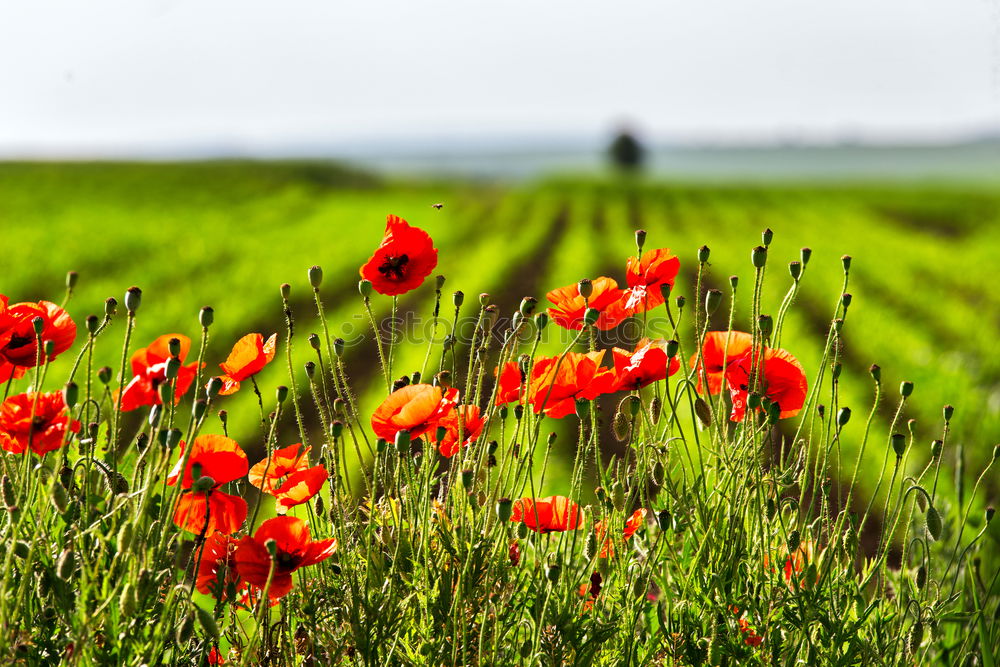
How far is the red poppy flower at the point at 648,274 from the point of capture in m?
1.36

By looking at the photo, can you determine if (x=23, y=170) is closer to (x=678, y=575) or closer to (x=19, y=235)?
(x=19, y=235)

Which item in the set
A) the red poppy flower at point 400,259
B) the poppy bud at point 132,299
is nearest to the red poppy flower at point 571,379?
the red poppy flower at point 400,259

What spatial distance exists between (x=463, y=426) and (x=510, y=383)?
0.12m

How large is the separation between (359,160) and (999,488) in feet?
108

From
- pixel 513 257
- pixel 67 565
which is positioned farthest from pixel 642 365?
pixel 513 257

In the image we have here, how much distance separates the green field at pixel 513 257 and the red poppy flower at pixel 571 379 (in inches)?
17.8

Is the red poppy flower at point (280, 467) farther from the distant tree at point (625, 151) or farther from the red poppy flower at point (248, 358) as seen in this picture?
the distant tree at point (625, 151)

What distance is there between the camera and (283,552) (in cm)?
118

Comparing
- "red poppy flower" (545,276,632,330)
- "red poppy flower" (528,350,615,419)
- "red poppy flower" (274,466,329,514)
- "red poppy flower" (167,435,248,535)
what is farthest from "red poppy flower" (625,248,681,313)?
"red poppy flower" (167,435,248,535)

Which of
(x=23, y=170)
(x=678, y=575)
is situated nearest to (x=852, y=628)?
(x=678, y=575)

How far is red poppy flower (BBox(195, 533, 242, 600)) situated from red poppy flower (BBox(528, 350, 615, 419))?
19.0 inches

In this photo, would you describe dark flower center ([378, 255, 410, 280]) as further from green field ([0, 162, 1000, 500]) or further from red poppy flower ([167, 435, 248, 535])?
green field ([0, 162, 1000, 500])

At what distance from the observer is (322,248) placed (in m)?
12.7

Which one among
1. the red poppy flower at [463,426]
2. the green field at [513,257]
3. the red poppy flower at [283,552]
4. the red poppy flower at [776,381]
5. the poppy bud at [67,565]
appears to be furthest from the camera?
the green field at [513,257]
